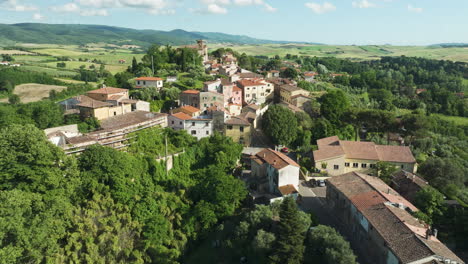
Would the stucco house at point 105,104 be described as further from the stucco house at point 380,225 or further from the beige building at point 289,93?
the stucco house at point 380,225

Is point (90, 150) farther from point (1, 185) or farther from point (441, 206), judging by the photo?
point (441, 206)

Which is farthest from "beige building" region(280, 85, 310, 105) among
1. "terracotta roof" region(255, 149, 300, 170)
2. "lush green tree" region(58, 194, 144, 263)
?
"lush green tree" region(58, 194, 144, 263)

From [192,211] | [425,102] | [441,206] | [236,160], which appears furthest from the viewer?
[425,102]

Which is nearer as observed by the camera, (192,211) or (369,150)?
(192,211)

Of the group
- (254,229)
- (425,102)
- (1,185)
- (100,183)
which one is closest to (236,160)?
(254,229)

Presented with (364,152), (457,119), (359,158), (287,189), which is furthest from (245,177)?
(457,119)

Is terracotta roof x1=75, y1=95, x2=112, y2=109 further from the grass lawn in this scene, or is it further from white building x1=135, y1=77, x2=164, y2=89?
the grass lawn

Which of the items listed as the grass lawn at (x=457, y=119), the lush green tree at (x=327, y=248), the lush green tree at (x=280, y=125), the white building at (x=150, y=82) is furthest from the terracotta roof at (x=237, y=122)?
the grass lawn at (x=457, y=119)
